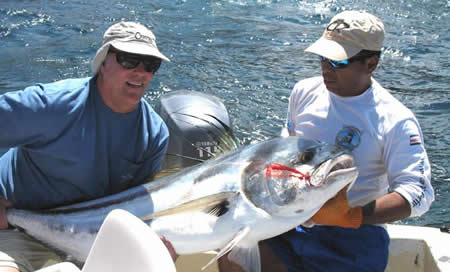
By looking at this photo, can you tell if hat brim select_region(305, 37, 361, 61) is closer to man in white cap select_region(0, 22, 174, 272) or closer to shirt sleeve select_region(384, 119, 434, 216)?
shirt sleeve select_region(384, 119, 434, 216)

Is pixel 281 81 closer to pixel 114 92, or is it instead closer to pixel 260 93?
pixel 260 93

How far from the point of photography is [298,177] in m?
2.29

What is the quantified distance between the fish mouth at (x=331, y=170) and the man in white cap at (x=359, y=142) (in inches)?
10.5

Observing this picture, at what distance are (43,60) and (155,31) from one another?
8.03ft

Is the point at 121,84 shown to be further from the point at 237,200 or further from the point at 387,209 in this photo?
the point at 387,209

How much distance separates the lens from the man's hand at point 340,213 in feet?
7.73

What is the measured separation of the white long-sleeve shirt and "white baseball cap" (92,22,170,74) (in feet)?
2.77

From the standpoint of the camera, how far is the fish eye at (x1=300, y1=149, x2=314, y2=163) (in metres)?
2.35

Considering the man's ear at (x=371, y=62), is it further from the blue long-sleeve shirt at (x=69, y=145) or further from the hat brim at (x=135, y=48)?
the blue long-sleeve shirt at (x=69, y=145)

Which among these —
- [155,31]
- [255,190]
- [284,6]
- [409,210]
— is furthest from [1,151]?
[284,6]

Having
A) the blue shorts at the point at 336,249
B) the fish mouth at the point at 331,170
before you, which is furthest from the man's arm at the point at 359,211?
the blue shorts at the point at 336,249

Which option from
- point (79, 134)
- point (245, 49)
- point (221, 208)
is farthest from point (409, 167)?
point (245, 49)

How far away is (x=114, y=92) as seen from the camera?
2.71 meters

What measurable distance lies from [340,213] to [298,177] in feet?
0.85
